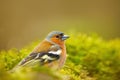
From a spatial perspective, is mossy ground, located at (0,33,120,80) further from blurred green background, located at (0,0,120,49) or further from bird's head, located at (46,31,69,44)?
blurred green background, located at (0,0,120,49)

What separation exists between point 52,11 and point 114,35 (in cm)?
431

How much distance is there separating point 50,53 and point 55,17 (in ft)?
40.3

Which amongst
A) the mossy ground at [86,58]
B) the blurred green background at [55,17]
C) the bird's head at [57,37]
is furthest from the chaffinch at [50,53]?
the blurred green background at [55,17]

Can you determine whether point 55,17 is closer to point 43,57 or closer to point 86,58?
point 86,58

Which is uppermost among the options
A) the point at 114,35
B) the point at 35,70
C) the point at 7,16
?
the point at 7,16

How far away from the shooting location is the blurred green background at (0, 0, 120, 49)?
15951 mm

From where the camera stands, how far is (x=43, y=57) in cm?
622

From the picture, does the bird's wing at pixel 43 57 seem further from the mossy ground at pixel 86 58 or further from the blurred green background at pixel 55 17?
the blurred green background at pixel 55 17

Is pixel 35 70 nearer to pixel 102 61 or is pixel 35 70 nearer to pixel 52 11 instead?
pixel 102 61

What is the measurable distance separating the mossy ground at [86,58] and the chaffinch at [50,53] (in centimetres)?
13

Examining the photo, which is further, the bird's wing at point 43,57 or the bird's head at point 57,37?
the bird's head at point 57,37

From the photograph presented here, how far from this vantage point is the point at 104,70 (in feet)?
24.5

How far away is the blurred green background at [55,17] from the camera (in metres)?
16.0

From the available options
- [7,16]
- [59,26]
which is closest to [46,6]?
[7,16]
